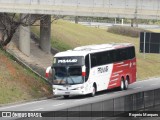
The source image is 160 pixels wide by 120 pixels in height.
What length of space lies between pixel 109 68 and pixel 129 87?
6.39m

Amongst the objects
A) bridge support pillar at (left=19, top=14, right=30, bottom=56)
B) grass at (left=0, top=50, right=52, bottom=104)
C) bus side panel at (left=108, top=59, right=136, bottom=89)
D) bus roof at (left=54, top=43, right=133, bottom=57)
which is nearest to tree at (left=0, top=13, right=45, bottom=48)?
bridge support pillar at (left=19, top=14, right=30, bottom=56)

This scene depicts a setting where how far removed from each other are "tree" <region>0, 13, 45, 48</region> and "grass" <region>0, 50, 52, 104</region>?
116 inches

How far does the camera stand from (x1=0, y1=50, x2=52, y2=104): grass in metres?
39.9

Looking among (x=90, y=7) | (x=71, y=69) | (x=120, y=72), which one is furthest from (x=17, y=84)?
(x=90, y=7)

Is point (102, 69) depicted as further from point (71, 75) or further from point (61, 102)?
point (61, 102)

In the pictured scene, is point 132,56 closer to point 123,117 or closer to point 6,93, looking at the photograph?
point 6,93

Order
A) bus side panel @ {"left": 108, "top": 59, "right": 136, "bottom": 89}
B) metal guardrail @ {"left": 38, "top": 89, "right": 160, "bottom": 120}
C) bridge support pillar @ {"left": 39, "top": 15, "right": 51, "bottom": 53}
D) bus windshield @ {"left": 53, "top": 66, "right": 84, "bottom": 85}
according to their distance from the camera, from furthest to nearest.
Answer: bridge support pillar @ {"left": 39, "top": 15, "right": 51, "bottom": 53}, bus side panel @ {"left": 108, "top": 59, "right": 136, "bottom": 89}, bus windshield @ {"left": 53, "top": 66, "right": 84, "bottom": 85}, metal guardrail @ {"left": 38, "top": 89, "right": 160, "bottom": 120}

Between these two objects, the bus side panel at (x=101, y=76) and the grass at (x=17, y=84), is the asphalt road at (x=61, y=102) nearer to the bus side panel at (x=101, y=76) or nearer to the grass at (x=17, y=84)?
the bus side panel at (x=101, y=76)

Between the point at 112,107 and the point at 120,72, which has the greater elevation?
the point at 112,107

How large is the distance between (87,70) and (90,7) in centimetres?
718

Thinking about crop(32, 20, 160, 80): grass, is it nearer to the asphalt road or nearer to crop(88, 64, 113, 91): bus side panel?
the asphalt road

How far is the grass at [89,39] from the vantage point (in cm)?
5909

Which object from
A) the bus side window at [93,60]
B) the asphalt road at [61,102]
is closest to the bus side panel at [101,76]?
the bus side window at [93,60]

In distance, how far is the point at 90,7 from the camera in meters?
45.5
